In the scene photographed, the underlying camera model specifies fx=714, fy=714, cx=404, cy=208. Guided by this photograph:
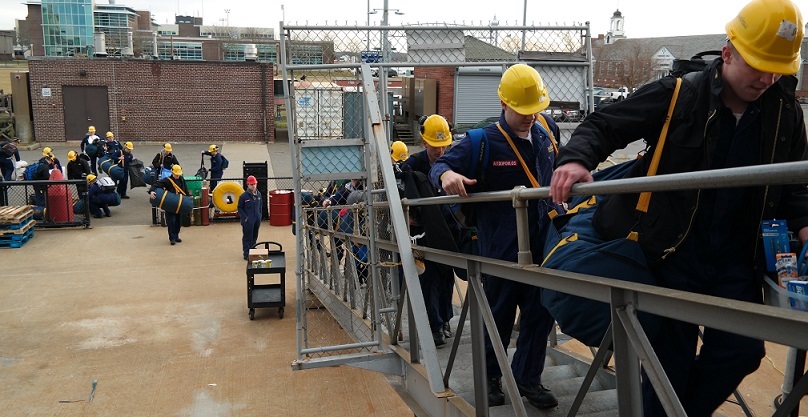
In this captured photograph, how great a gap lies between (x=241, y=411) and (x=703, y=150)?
5.96 m

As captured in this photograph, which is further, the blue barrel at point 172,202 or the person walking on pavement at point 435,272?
the blue barrel at point 172,202

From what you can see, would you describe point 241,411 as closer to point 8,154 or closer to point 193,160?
point 8,154

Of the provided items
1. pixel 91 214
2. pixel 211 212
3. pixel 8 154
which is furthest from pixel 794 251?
pixel 8 154

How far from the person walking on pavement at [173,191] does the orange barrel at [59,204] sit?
2355 millimetres

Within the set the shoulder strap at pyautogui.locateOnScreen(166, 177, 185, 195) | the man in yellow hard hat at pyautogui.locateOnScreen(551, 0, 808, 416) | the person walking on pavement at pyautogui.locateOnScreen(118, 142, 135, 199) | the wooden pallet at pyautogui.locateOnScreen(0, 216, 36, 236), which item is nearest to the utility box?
the man in yellow hard hat at pyautogui.locateOnScreen(551, 0, 808, 416)

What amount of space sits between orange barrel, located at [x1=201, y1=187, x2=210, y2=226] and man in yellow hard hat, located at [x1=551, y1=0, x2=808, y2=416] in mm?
15316

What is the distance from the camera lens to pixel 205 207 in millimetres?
17219

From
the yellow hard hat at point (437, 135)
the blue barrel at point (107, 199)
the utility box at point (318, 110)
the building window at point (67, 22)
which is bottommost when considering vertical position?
the blue barrel at point (107, 199)

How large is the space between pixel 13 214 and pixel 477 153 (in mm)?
13480

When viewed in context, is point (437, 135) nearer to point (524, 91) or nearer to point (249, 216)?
point (524, 91)

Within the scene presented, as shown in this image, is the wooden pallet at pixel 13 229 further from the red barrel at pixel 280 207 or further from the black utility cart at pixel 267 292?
the black utility cart at pixel 267 292

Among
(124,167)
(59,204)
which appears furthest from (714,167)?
(124,167)

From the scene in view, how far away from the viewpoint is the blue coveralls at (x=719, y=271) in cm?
255

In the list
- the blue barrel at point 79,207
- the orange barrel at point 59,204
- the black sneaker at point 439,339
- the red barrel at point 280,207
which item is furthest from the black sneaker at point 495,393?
the blue barrel at point 79,207
